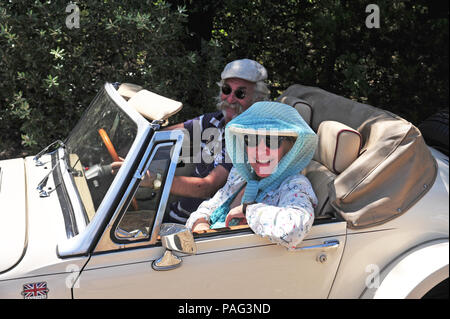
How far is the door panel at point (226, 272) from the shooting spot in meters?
2.27

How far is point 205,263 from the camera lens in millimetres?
2348

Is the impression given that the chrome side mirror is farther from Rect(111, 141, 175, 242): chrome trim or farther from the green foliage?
the green foliage

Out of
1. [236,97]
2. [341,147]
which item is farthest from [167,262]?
[236,97]

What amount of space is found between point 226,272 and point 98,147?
40.0 inches

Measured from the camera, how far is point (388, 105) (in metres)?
5.85

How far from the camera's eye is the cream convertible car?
225cm

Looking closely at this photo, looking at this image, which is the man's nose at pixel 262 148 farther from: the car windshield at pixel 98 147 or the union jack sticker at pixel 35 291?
the union jack sticker at pixel 35 291

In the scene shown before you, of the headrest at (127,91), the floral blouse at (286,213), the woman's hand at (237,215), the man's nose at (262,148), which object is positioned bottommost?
the woman's hand at (237,215)

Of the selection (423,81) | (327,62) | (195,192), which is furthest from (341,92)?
(195,192)

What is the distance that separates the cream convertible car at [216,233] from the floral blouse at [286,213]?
0.09 m

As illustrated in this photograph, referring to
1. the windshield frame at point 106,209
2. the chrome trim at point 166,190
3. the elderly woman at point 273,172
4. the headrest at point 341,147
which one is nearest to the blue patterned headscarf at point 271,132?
the elderly woman at point 273,172

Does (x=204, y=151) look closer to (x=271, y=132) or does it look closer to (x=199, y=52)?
(x=271, y=132)

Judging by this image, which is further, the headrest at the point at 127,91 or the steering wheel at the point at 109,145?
the headrest at the point at 127,91

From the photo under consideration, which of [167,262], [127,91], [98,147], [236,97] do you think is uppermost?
[127,91]
